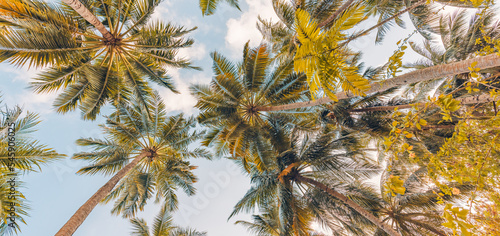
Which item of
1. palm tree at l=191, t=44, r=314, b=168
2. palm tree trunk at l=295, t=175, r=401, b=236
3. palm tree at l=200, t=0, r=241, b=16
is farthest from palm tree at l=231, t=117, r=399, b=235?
palm tree at l=200, t=0, r=241, b=16

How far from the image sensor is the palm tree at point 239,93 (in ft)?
26.4

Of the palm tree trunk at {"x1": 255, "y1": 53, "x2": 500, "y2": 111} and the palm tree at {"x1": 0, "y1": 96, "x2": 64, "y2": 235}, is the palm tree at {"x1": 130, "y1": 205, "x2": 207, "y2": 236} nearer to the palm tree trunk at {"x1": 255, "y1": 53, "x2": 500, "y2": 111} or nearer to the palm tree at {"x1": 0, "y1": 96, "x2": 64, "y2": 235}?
the palm tree at {"x1": 0, "y1": 96, "x2": 64, "y2": 235}

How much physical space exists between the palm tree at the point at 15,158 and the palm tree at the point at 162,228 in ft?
19.3

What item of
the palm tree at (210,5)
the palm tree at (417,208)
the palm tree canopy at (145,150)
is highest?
the palm tree at (210,5)

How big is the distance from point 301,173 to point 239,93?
4.41 m

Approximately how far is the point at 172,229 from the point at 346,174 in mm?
8877

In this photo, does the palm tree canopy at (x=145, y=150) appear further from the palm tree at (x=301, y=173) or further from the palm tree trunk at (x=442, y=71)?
the palm tree trunk at (x=442, y=71)

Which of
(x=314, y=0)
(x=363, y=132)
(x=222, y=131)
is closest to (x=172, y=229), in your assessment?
(x=222, y=131)

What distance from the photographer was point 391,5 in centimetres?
846

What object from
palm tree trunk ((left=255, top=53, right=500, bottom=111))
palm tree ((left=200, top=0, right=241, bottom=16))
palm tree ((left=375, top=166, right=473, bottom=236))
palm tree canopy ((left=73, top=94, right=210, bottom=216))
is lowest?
palm tree ((left=375, top=166, right=473, bottom=236))

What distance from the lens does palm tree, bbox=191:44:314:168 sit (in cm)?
804

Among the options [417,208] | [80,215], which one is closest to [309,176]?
[417,208]

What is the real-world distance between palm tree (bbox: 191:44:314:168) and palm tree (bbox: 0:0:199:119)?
1574 mm

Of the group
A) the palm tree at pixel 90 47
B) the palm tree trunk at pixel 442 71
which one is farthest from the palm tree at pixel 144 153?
the palm tree trunk at pixel 442 71
